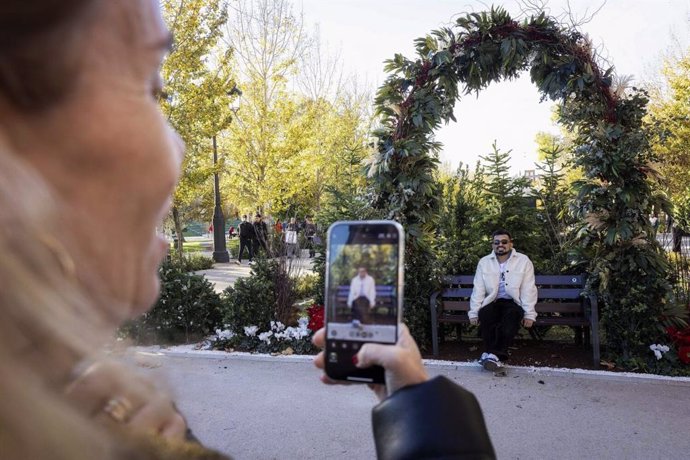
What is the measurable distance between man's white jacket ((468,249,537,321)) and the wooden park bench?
1.03ft

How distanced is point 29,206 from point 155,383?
0.23 meters

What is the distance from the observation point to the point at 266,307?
6.85m

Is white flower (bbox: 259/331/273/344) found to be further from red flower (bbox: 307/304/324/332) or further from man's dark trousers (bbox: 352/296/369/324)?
man's dark trousers (bbox: 352/296/369/324)

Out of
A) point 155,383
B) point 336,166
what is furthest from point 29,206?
point 336,166

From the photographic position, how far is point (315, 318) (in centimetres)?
637

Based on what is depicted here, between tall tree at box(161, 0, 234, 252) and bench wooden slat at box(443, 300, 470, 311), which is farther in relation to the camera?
tall tree at box(161, 0, 234, 252)

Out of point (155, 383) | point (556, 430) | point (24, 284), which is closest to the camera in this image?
point (24, 284)

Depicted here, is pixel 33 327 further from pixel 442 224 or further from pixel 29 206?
pixel 442 224

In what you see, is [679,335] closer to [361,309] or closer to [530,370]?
[530,370]

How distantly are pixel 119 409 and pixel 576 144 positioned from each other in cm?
658

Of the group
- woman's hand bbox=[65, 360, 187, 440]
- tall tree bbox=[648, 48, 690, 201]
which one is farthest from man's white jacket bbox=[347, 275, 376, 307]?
tall tree bbox=[648, 48, 690, 201]

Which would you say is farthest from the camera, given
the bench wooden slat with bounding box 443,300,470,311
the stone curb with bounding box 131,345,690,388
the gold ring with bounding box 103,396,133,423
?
the bench wooden slat with bounding box 443,300,470,311

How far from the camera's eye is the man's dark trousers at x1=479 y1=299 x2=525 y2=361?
19.3ft

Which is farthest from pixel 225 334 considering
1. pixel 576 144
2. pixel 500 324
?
pixel 576 144
